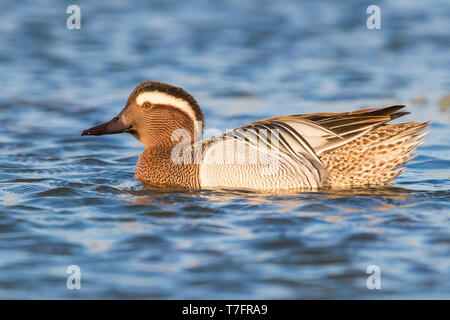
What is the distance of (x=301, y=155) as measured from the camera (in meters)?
6.50

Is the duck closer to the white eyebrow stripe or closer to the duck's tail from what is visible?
the duck's tail

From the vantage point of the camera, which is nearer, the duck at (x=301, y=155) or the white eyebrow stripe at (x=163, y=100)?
the duck at (x=301, y=155)

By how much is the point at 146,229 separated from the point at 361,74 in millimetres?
6812

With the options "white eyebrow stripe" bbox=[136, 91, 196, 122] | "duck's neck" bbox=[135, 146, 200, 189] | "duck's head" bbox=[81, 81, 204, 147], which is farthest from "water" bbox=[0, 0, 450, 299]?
"white eyebrow stripe" bbox=[136, 91, 196, 122]

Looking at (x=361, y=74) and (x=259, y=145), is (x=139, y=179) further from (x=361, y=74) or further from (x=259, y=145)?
(x=361, y=74)

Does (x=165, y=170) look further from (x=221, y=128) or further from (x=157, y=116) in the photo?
(x=221, y=128)

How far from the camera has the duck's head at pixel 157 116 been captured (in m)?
6.96

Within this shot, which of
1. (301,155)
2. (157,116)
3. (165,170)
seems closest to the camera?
(301,155)

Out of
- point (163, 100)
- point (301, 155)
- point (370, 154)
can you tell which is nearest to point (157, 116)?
point (163, 100)

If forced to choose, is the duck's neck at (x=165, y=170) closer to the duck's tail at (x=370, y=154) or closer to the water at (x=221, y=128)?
the water at (x=221, y=128)

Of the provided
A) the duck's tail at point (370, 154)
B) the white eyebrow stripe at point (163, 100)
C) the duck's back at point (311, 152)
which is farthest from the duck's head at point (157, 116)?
the duck's tail at point (370, 154)

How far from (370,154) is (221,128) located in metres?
2.86

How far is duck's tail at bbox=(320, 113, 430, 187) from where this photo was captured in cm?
658

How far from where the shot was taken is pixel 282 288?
442 centimetres
